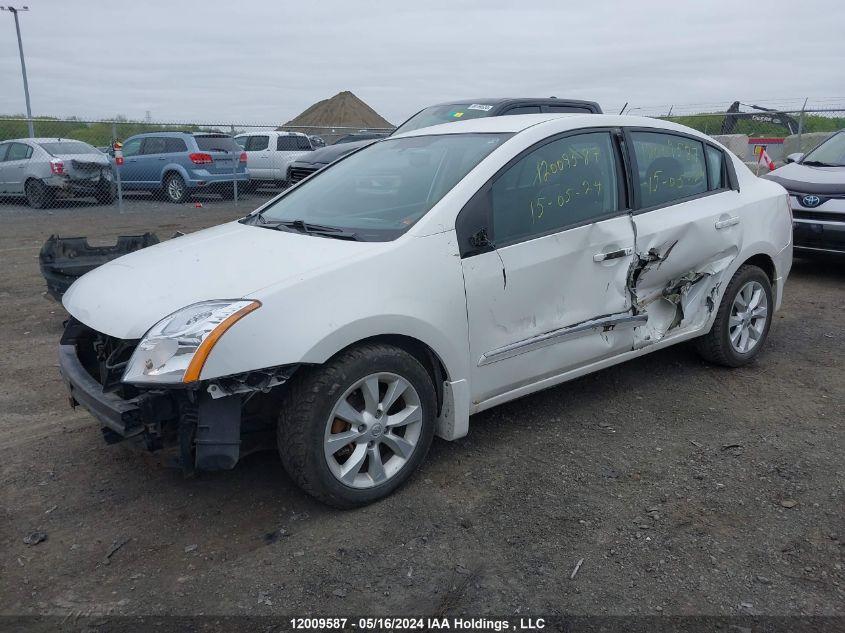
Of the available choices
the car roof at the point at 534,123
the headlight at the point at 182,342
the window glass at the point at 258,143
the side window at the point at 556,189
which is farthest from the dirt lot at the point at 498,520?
the window glass at the point at 258,143

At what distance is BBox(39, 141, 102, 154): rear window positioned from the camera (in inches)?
596

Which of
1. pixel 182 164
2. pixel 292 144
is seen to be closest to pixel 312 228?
pixel 182 164

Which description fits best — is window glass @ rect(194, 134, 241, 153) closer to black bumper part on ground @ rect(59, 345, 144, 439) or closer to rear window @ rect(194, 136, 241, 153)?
rear window @ rect(194, 136, 241, 153)

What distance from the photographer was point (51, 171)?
1491 centimetres

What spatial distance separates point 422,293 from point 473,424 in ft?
3.94

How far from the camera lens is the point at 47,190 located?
15.1m

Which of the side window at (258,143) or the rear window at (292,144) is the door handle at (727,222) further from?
the side window at (258,143)

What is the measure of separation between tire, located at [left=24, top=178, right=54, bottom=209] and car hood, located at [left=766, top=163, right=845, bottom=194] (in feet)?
43.7

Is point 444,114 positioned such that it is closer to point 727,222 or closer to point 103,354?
point 727,222

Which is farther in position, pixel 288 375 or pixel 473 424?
pixel 473 424

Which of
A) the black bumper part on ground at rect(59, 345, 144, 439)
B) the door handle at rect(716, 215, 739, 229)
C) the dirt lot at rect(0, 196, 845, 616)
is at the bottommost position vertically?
the dirt lot at rect(0, 196, 845, 616)

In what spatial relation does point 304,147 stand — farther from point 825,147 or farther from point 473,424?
point 473,424

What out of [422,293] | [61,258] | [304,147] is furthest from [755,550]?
[304,147]

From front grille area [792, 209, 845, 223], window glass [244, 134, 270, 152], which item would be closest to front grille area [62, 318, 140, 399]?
front grille area [792, 209, 845, 223]
